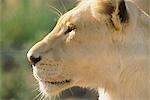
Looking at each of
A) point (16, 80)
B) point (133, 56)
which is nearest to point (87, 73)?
point (133, 56)

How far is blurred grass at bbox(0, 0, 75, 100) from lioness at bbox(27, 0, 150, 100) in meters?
1.52

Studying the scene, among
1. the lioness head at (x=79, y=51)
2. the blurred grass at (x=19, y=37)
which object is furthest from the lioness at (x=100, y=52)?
the blurred grass at (x=19, y=37)

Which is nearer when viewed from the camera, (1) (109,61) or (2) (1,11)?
(1) (109,61)

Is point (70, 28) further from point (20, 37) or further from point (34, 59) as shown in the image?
point (20, 37)

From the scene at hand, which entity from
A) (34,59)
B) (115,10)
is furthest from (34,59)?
(115,10)

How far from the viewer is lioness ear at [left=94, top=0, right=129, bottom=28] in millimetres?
1321

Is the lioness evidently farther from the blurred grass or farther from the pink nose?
the blurred grass

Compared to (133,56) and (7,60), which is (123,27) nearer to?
(133,56)

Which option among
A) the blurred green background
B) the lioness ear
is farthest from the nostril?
the blurred green background

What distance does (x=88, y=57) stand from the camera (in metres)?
1.37

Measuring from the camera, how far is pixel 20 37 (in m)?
3.27

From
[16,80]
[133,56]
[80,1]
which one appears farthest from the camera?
[16,80]

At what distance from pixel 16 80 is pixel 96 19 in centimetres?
175

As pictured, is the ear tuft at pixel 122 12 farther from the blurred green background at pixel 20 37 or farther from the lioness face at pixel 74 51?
the blurred green background at pixel 20 37
